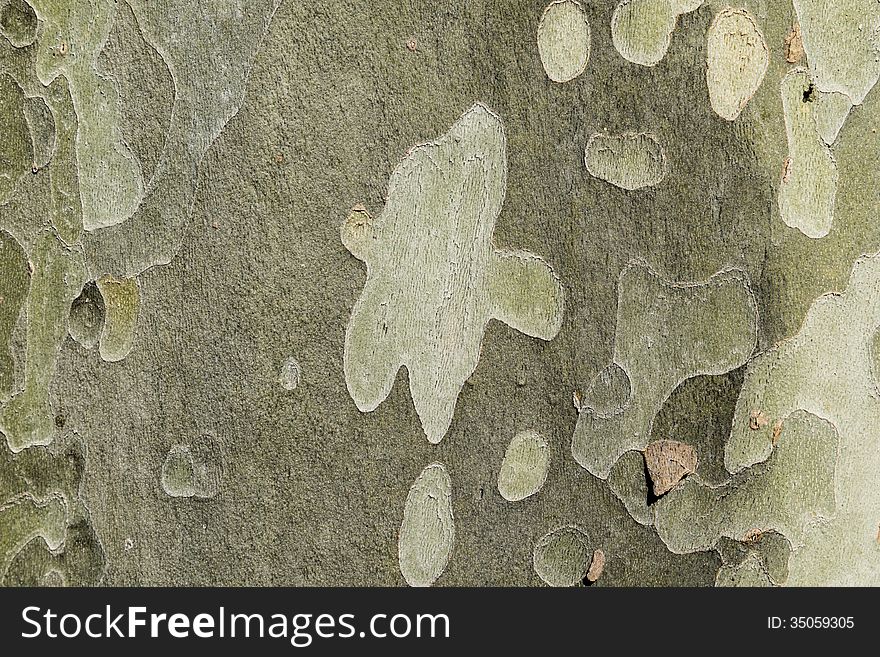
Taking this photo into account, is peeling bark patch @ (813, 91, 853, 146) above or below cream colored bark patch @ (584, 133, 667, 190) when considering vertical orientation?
above

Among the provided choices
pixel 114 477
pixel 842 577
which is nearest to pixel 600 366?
pixel 842 577

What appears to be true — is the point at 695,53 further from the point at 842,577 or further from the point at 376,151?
the point at 842,577

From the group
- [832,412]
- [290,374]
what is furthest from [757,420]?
[290,374]

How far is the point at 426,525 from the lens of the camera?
834mm

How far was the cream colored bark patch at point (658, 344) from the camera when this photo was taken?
825 mm

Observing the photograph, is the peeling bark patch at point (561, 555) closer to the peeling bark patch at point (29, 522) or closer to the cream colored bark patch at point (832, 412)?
the cream colored bark patch at point (832, 412)

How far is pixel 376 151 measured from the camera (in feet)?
2.59

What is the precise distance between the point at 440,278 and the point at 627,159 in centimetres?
22

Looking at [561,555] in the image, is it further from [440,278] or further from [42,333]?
[42,333]

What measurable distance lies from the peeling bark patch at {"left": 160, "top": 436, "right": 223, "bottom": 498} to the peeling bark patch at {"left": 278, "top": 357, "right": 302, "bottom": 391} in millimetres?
89

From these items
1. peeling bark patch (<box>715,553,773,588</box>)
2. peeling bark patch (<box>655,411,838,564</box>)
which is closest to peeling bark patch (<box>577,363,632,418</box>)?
peeling bark patch (<box>655,411,838,564</box>)

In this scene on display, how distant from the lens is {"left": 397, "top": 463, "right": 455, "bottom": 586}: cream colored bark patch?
0.83 metres

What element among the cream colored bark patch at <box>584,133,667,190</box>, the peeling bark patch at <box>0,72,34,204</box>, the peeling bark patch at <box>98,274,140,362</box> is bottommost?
the peeling bark patch at <box>98,274,140,362</box>

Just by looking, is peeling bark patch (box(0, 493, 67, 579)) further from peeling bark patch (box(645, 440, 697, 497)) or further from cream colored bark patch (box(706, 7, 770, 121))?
cream colored bark patch (box(706, 7, 770, 121))
